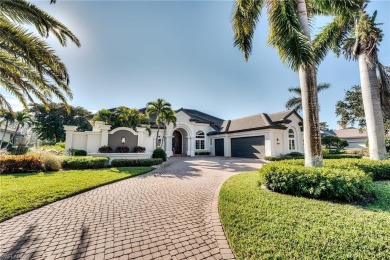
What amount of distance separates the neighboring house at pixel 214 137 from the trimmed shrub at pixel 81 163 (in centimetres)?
402

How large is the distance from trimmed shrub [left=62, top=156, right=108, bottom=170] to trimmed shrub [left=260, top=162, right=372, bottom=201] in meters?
13.5

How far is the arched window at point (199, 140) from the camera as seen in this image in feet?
92.9

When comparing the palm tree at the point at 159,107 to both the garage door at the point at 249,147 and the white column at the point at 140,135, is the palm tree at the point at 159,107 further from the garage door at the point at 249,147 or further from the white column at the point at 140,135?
the garage door at the point at 249,147

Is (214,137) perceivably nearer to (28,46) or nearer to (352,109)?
(352,109)

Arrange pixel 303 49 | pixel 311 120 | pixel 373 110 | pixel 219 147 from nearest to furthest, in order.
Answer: pixel 303 49
pixel 311 120
pixel 373 110
pixel 219 147

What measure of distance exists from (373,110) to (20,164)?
2330cm

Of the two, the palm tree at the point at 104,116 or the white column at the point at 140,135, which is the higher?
the palm tree at the point at 104,116

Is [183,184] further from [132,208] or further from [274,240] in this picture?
[274,240]

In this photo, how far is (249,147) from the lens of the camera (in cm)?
2239

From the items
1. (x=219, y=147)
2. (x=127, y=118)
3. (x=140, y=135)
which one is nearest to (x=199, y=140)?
(x=219, y=147)

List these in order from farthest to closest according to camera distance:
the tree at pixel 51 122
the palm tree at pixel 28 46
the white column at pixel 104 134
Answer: the tree at pixel 51 122 < the white column at pixel 104 134 < the palm tree at pixel 28 46

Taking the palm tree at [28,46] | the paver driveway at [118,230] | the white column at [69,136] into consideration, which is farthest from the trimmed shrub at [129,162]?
the paver driveway at [118,230]

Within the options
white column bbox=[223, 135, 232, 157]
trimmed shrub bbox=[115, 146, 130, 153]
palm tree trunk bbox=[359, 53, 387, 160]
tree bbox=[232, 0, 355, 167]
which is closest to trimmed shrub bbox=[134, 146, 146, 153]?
trimmed shrub bbox=[115, 146, 130, 153]

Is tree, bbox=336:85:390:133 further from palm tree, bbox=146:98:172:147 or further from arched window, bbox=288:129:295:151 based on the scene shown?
palm tree, bbox=146:98:172:147
